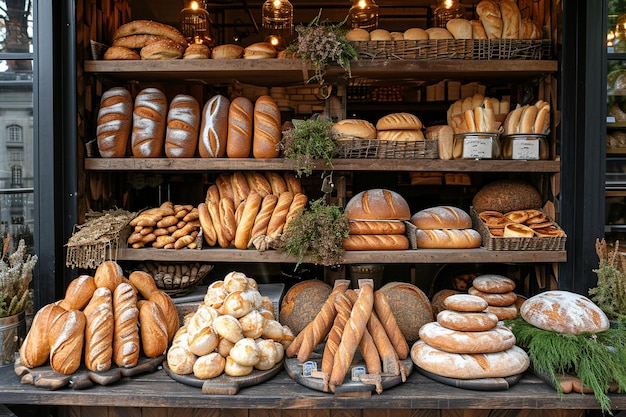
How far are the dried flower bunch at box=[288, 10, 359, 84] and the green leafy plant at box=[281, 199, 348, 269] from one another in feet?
2.54

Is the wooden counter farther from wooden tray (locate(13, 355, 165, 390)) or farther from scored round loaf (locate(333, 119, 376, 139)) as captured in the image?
scored round loaf (locate(333, 119, 376, 139))

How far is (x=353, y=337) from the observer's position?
1964 mm

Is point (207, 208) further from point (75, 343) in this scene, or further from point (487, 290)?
point (487, 290)

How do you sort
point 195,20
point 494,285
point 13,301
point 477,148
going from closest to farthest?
point 13,301, point 494,285, point 477,148, point 195,20

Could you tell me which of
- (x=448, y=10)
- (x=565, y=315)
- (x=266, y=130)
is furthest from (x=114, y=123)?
(x=448, y=10)

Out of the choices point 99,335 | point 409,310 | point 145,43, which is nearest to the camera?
point 99,335

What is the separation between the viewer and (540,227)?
258 cm

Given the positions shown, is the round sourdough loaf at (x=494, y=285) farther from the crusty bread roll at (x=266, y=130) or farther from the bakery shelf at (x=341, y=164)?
the crusty bread roll at (x=266, y=130)

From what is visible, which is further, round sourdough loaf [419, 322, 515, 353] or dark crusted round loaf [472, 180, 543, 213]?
dark crusted round loaf [472, 180, 543, 213]

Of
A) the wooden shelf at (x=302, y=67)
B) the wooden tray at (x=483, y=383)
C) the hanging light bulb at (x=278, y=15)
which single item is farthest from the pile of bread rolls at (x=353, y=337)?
the hanging light bulb at (x=278, y=15)

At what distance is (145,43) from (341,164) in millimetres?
1312

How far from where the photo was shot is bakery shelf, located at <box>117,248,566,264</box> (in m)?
2.50

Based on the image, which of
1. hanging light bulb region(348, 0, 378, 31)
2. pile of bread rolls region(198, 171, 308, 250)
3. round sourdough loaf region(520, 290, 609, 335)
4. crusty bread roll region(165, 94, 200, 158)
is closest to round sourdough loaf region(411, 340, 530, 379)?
round sourdough loaf region(520, 290, 609, 335)

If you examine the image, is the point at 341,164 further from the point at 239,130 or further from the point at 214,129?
the point at 214,129
